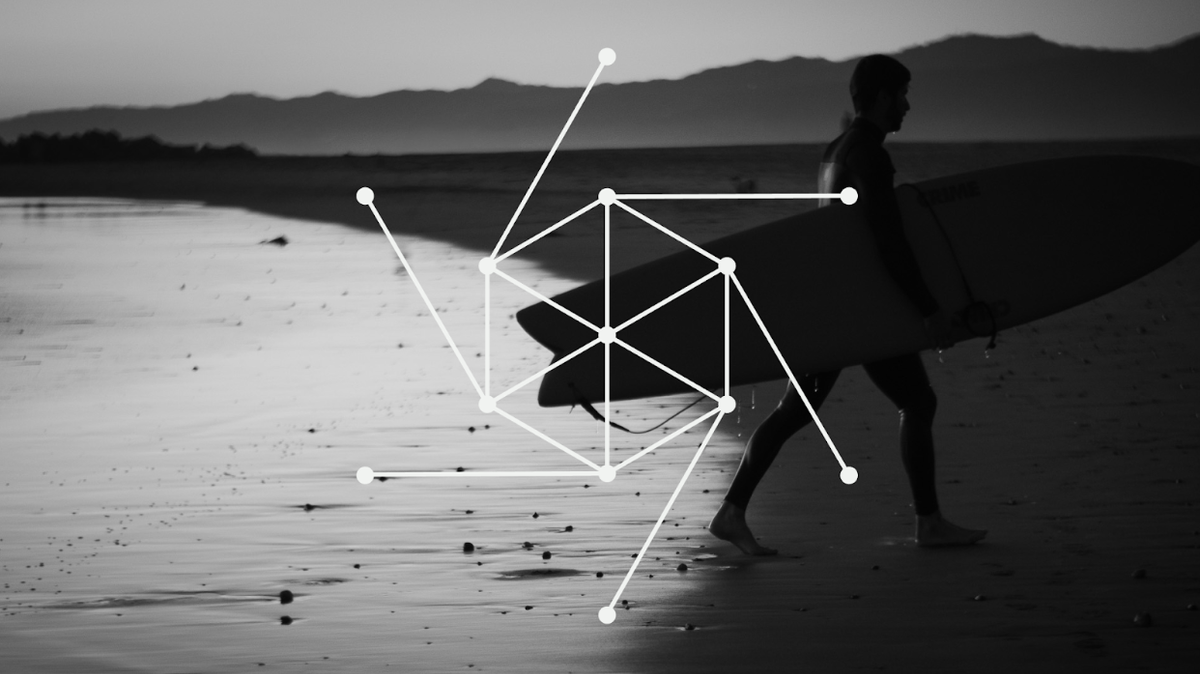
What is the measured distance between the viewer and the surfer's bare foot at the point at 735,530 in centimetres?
535

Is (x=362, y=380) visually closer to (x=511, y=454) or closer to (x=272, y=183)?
(x=511, y=454)

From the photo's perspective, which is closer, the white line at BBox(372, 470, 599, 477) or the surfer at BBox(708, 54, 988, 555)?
the surfer at BBox(708, 54, 988, 555)

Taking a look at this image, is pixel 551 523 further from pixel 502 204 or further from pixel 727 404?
pixel 502 204

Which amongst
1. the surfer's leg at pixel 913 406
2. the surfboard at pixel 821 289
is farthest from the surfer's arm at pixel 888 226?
the surfboard at pixel 821 289

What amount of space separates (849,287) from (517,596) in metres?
2.15

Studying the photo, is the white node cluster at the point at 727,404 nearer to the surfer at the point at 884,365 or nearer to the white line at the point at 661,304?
the surfer at the point at 884,365

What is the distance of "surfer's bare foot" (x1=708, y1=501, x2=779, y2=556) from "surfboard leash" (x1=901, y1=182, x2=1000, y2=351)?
118cm

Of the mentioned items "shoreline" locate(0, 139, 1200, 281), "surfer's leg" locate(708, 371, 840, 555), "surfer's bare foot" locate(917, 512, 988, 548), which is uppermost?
"shoreline" locate(0, 139, 1200, 281)

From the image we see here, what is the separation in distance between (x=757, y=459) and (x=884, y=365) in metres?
0.56

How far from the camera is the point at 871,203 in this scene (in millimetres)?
5305

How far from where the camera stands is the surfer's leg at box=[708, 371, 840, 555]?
17.7ft

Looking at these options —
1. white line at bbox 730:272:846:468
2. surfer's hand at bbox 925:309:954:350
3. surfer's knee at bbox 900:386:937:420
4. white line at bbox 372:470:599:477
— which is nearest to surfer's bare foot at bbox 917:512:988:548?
surfer's knee at bbox 900:386:937:420

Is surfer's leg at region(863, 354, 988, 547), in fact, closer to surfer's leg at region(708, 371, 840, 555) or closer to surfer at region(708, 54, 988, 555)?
surfer at region(708, 54, 988, 555)

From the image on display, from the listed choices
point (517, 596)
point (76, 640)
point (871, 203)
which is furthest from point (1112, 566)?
point (76, 640)
